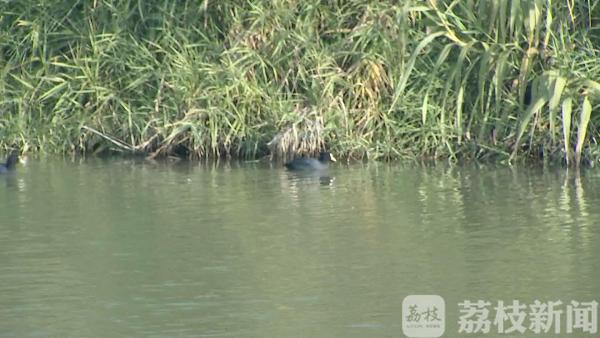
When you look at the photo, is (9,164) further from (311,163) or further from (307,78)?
(307,78)

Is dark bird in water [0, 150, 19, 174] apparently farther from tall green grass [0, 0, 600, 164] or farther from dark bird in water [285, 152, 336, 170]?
dark bird in water [285, 152, 336, 170]

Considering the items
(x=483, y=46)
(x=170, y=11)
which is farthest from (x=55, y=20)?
(x=483, y=46)

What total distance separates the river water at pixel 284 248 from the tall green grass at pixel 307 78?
549mm

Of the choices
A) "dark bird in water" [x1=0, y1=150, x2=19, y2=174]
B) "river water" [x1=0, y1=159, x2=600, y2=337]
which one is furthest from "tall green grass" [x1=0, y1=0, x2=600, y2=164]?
"dark bird in water" [x1=0, y1=150, x2=19, y2=174]

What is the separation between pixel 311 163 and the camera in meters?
14.7

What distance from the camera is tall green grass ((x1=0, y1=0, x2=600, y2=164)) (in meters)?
14.9

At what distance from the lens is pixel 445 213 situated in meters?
12.0

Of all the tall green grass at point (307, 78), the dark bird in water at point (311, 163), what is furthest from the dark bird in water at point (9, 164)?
the dark bird in water at point (311, 163)

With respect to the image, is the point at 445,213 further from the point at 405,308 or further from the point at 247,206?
the point at 405,308

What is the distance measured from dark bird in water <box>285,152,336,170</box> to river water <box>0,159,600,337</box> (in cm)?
11

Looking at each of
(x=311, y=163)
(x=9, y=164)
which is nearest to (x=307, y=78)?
(x=311, y=163)

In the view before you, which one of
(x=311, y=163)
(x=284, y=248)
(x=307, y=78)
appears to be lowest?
(x=284, y=248)

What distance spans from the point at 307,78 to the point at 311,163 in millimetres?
1330

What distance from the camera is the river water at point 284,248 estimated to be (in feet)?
28.4
